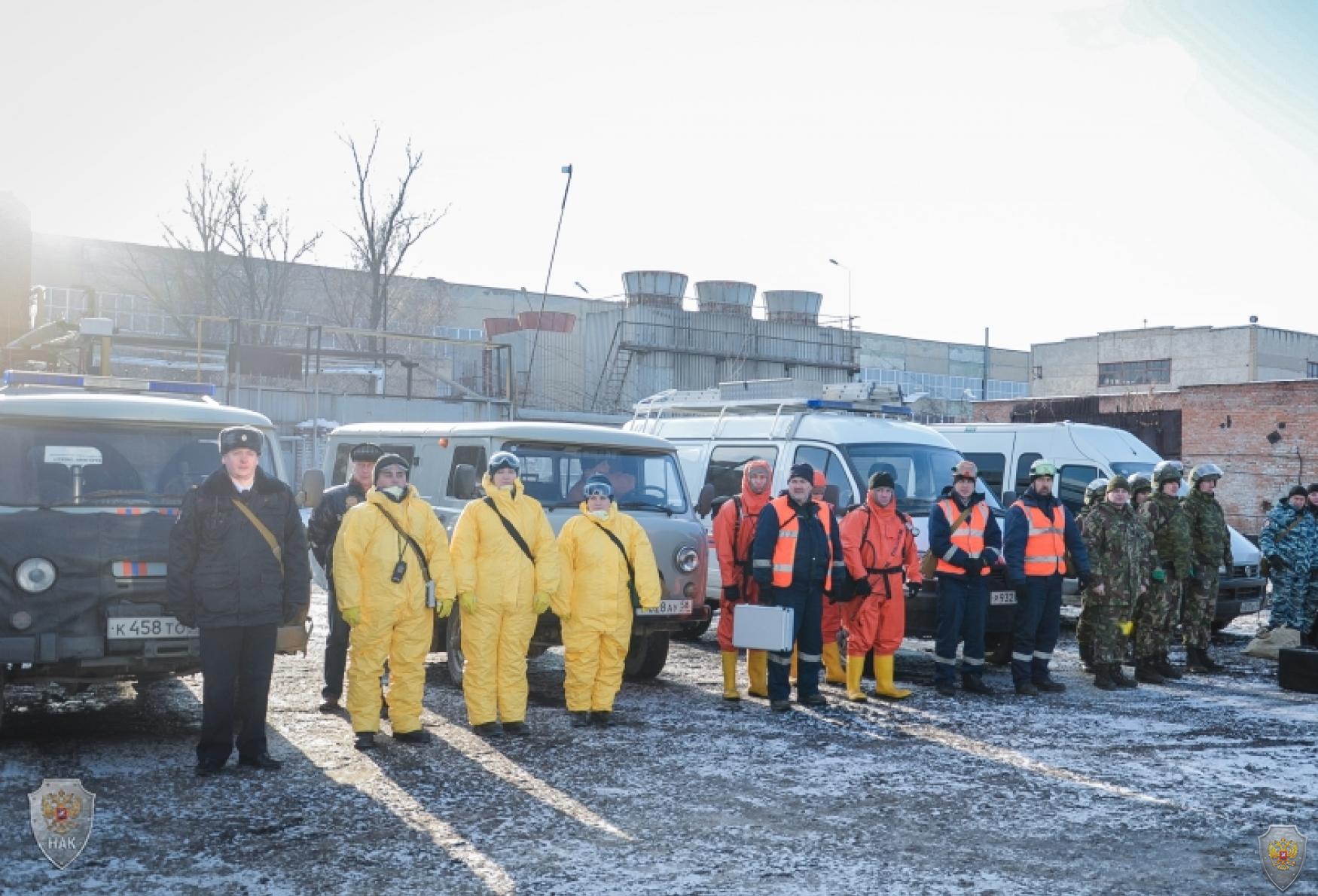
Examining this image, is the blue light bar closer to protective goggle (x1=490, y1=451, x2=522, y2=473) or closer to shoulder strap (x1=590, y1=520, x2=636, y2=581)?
protective goggle (x1=490, y1=451, x2=522, y2=473)

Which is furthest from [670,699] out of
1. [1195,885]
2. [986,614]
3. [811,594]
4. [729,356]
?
[729,356]

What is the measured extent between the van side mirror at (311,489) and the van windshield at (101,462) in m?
0.61

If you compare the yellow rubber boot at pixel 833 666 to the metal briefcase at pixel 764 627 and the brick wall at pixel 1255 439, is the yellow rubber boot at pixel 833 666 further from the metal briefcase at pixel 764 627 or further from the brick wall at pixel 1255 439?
the brick wall at pixel 1255 439

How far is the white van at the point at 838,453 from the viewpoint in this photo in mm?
11438

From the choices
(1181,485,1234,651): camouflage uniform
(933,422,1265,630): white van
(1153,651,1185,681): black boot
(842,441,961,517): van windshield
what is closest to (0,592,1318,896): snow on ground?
(1153,651,1185,681): black boot

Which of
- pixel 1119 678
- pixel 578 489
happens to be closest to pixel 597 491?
pixel 578 489

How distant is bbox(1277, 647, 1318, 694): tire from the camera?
10664mm

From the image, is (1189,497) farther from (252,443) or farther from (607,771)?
(252,443)

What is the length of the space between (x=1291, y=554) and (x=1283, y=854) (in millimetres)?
8035

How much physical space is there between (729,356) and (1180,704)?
99.7 feet

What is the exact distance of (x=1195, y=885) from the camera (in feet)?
17.9

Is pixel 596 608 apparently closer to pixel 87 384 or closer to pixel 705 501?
pixel 705 501

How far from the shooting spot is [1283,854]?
5.89 meters

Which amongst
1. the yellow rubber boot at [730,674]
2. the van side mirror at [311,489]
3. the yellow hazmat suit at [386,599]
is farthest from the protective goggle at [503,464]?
the yellow rubber boot at [730,674]
